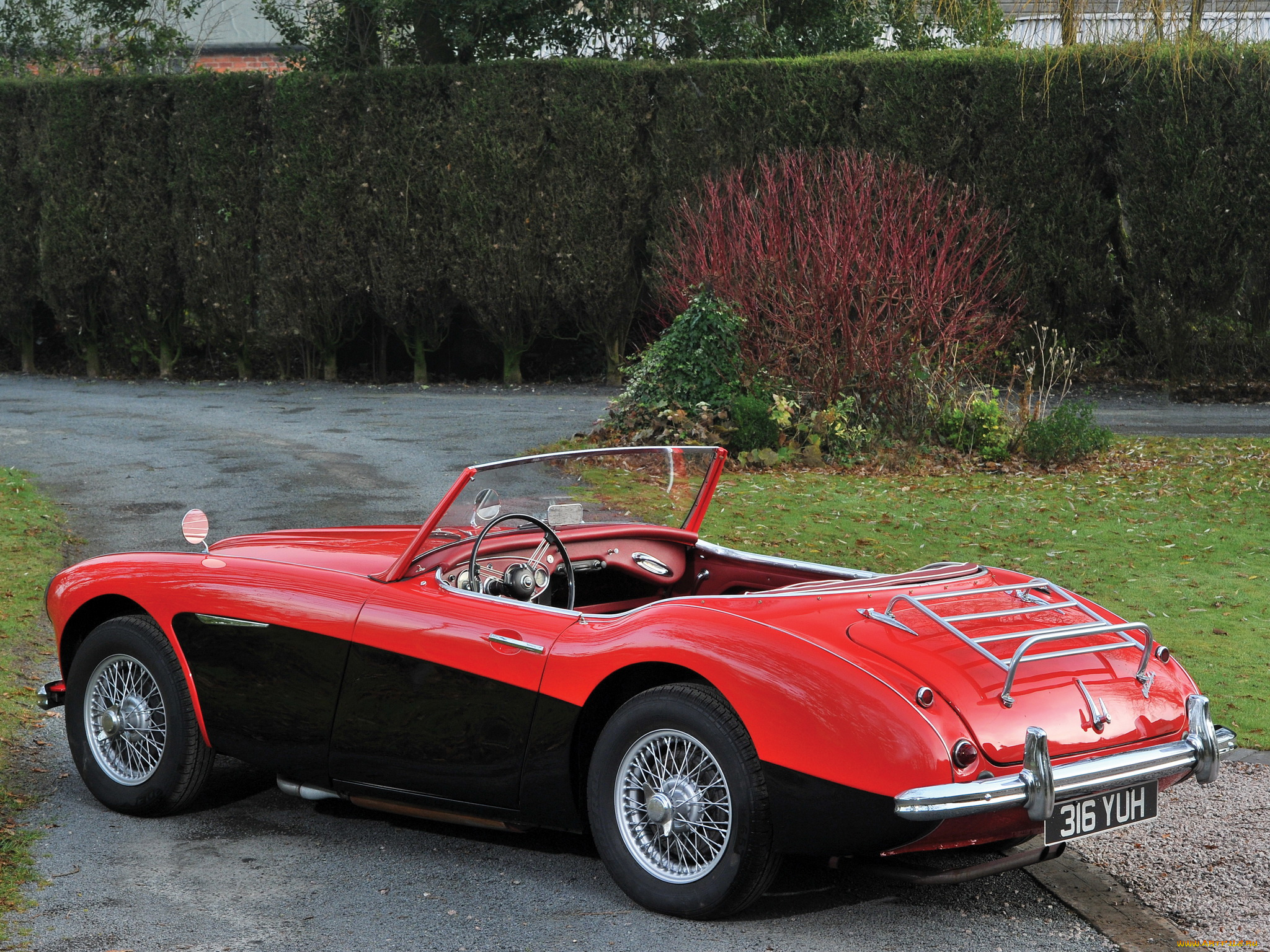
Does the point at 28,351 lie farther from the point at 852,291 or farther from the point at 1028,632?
the point at 1028,632

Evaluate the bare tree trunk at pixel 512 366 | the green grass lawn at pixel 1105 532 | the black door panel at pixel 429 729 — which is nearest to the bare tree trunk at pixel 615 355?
the bare tree trunk at pixel 512 366

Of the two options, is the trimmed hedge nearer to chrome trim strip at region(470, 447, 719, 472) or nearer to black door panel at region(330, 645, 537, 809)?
chrome trim strip at region(470, 447, 719, 472)

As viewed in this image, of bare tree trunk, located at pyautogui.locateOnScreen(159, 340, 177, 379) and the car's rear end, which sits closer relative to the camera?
the car's rear end

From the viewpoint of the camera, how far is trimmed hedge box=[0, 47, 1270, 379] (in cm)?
1823

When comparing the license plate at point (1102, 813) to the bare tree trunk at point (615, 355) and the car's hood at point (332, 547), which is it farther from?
the bare tree trunk at point (615, 355)

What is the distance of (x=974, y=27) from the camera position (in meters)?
Answer: 20.9

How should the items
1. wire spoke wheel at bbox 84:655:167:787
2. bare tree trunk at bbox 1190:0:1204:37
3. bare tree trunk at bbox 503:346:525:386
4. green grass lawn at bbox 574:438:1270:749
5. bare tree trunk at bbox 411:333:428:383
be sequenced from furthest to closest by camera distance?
bare tree trunk at bbox 411:333:428:383 < bare tree trunk at bbox 503:346:525:386 < bare tree trunk at bbox 1190:0:1204:37 < green grass lawn at bbox 574:438:1270:749 < wire spoke wheel at bbox 84:655:167:787

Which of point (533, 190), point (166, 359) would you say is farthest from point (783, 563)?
point (166, 359)

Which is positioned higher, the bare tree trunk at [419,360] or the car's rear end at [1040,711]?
the bare tree trunk at [419,360]

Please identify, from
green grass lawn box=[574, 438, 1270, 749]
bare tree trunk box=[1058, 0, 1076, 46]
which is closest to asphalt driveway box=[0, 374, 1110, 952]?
green grass lawn box=[574, 438, 1270, 749]

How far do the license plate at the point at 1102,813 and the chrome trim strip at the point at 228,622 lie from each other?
251cm

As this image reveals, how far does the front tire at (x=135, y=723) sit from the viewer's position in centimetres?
457

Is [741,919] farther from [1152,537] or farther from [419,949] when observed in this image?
[1152,537]

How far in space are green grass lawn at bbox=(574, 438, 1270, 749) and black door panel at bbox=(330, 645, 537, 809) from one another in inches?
125
